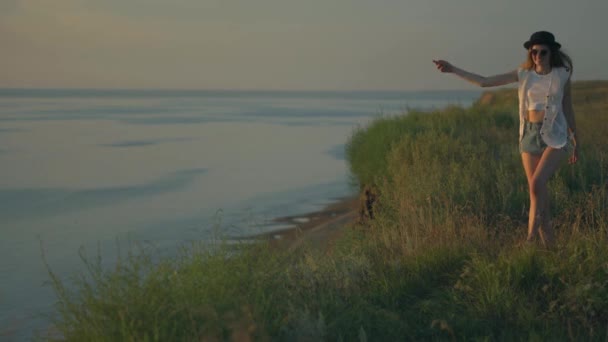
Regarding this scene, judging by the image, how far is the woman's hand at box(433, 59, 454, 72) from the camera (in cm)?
655

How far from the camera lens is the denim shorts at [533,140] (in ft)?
21.1

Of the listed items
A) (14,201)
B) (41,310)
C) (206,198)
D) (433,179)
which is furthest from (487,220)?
(14,201)

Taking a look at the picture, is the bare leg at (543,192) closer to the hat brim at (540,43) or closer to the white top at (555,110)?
the white top at (555,110)

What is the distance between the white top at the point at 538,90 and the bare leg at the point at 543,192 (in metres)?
0.43

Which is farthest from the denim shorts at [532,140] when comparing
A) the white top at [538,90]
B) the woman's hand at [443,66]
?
the woman's hand at [443,66]

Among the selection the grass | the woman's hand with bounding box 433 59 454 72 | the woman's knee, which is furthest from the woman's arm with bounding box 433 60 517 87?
the grass

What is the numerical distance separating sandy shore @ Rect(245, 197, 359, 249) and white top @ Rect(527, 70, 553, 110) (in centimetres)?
442

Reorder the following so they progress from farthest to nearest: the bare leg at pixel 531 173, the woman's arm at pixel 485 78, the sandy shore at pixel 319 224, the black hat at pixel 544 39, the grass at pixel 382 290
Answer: the sandy shore at pixel 319 224 → the woman's arm at pixel 485 78 → the bare leg at pixel 531 173 → the black hat at pixel 544 39 → the grass at pixel 382 290

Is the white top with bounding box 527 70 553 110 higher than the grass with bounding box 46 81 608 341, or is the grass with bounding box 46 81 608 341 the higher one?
the white top with bounding box 527 70 553 110

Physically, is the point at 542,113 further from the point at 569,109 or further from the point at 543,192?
the point at 543,192

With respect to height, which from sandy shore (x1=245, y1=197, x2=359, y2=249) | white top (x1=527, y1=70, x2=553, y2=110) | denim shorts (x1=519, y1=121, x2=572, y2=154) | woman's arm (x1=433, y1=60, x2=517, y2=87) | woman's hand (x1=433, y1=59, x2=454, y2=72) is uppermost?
woman's hand (x1=433, y1=59, x2=454, y2=72)

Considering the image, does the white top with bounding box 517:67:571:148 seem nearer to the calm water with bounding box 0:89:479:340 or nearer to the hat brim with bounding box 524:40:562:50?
the hat brim with bounding box 524:40:562:50

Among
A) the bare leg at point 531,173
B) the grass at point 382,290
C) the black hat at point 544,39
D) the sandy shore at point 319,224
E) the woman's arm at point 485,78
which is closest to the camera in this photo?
the grass at point 382,290

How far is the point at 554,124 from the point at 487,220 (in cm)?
229
